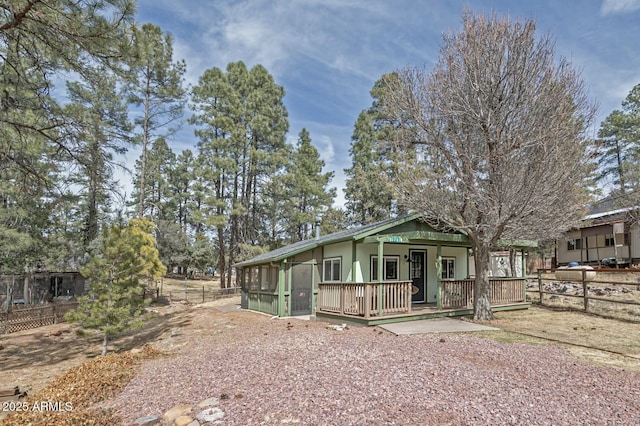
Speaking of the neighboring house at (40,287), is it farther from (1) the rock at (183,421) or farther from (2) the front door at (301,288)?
(1) the rock at (183,421)

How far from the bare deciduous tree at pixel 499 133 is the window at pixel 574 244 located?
57.0 feet

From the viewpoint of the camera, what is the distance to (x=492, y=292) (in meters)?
12.9

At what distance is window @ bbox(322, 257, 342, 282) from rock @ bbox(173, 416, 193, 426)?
29.6 ft

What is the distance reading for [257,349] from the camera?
7.87 meters

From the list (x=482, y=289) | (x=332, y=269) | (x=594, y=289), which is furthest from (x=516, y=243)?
(x=332, y=269)

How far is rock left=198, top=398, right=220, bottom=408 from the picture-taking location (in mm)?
4773

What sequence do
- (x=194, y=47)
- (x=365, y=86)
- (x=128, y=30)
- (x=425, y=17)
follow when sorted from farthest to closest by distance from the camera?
(x=365, y=86)
(x=194, y=47)
(x=425, y=17)
(x=128, y=30)

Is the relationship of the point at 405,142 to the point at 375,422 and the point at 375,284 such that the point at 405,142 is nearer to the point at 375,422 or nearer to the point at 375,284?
the point at 375,284

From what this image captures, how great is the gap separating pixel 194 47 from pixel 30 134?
11.4 m

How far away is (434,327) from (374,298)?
188 centimetres

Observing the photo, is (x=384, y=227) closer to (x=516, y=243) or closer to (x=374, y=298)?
(x=374, y=298)

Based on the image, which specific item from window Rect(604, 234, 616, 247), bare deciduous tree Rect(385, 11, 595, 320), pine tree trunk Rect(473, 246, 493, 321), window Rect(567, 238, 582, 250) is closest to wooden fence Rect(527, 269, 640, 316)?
pine tree trunk Rect(473, 246, 493, 321)

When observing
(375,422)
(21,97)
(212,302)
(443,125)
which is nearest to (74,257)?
(212,302)

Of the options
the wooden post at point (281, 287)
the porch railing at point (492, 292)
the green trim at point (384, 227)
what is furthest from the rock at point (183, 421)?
the porch railing at point (492, 292)
